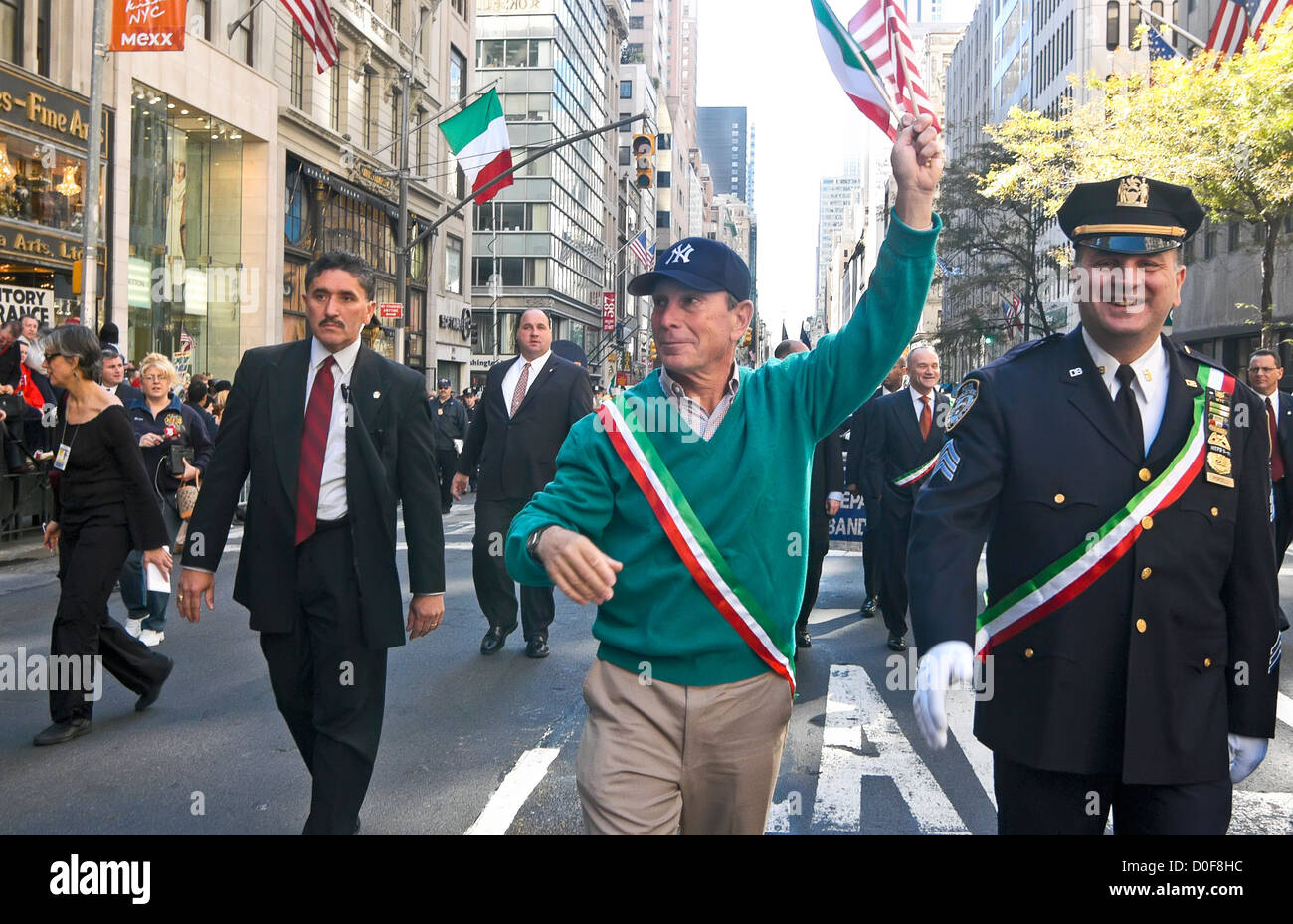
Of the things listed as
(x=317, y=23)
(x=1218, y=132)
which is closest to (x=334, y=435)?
(x=317, y=23)

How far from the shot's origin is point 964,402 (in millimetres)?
3131

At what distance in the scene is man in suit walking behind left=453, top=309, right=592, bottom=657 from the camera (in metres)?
8.20

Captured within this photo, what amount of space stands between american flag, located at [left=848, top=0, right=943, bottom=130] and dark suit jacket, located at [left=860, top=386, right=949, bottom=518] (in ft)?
15.0

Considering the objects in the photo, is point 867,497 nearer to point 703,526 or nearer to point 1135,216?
point 1135,216

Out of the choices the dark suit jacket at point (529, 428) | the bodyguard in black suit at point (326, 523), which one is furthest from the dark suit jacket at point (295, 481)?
the dark suit jacket at point (529, 428)

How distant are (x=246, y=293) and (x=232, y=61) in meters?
5.33

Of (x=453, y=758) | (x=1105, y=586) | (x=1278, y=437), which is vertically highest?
(x=1278, y=437)

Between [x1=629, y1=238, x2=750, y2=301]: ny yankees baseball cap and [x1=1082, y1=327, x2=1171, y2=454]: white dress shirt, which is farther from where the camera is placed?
[x1=629, y1=238, x2=750, y2=301]: ny yankees baseball cap

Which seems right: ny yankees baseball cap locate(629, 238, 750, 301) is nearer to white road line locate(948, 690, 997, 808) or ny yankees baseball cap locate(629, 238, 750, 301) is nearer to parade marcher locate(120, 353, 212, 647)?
white road line locate(948, 690, 997, 808)

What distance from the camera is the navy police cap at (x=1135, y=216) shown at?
9.96 ft

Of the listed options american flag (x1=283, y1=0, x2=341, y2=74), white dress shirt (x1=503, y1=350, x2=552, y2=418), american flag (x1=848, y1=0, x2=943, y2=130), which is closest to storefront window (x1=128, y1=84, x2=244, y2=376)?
american flag (x1=283, y1=0, x2=341, y2=74)

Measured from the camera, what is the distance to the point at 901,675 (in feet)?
25.3

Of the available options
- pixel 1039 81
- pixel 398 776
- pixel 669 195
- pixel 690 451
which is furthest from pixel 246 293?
pixel 669 195

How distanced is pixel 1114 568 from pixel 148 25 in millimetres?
17263
